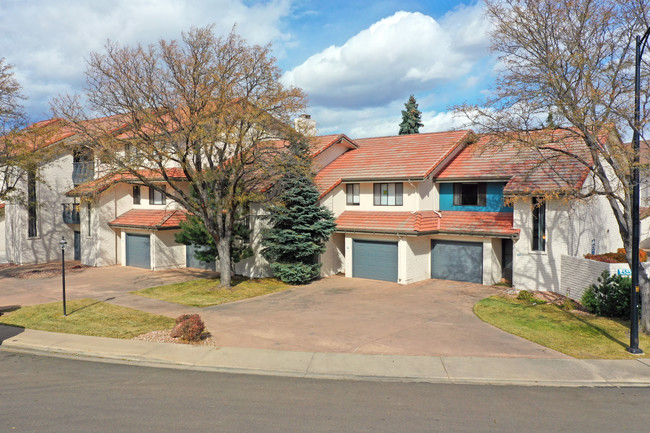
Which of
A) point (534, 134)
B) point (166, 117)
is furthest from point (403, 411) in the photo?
point (166, 117)

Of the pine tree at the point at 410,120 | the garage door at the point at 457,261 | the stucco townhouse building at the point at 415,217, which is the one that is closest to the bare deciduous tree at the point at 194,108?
the stucco townhouse building at the point at 415,217

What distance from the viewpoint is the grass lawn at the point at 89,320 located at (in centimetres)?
1466

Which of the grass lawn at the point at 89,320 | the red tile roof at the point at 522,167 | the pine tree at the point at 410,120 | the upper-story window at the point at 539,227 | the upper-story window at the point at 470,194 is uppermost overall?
the pine tree at the point at 410,120

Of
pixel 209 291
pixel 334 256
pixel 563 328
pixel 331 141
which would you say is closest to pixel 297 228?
pixel 334 256

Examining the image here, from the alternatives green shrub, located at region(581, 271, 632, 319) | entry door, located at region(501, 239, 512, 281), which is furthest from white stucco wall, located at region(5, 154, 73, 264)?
green shrub, located at region(581, 271, 632, 319)

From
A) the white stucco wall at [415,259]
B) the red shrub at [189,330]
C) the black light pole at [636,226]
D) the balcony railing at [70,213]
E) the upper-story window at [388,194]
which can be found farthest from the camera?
the balcony railing at [70,213]

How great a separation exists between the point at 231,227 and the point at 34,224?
19.3 metres

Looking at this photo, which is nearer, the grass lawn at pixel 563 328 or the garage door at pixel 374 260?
the grass lawn at pixel 563 328

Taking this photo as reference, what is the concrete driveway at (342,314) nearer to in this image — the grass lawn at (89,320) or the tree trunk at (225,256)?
the grass lawn at (89,320)

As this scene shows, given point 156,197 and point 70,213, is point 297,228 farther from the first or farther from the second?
point 70,213

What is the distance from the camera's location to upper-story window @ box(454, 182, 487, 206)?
23.4 metres

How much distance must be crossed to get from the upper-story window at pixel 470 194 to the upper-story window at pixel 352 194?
18.2 feet

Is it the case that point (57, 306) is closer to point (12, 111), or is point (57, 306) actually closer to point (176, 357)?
point (176, 357)

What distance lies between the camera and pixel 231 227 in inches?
868
